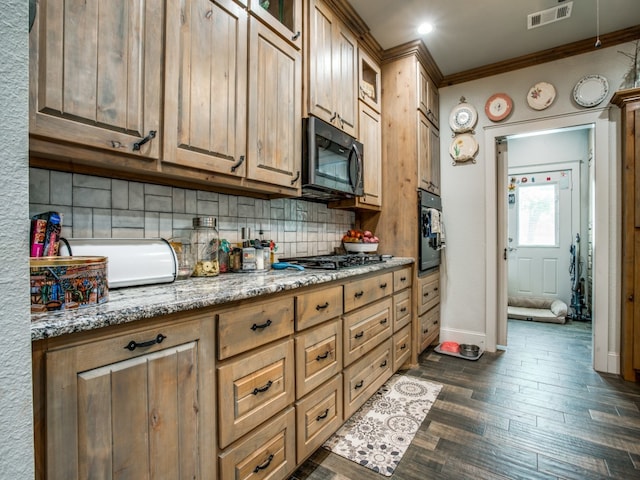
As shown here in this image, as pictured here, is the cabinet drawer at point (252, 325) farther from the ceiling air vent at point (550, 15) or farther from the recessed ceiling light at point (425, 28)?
the ceiling air vent at point (550, 15)

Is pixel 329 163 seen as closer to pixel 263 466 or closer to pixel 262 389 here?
pixel 262 389

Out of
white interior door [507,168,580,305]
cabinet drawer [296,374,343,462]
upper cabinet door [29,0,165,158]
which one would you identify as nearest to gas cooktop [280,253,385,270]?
cabinet drawer [296,374,343,462]

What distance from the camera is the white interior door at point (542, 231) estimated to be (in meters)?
4.48

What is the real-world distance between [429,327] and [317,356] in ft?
6.08

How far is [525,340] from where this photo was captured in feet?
11.1

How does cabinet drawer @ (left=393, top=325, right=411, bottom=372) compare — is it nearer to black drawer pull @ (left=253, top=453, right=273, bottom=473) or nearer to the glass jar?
black drawer pull @ (left=253, top=453, right=273, bottom=473)

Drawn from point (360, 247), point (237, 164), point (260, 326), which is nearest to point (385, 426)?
point (260, 326)

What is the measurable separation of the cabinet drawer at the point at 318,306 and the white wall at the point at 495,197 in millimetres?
2077

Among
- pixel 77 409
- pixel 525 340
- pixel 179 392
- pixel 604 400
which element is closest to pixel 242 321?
pixel 179 392

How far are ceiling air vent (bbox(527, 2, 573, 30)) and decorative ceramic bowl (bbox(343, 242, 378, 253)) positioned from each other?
2.05m

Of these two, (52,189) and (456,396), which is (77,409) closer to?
(52,189)

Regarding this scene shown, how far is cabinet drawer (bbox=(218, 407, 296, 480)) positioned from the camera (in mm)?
1106

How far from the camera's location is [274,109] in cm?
171

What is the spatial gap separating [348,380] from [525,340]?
2.62 meters
